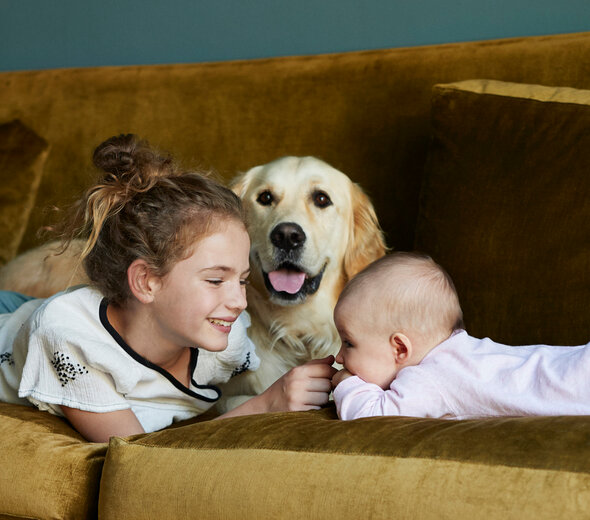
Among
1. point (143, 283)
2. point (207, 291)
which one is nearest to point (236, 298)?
point (207, 291)

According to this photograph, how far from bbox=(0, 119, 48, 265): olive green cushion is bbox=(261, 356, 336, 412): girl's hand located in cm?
144

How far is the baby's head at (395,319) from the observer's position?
4.13ft

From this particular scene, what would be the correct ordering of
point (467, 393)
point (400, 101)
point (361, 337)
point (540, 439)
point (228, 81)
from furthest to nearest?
point (228, 81) → point (400, 101) → point (361, 337) → point (467, 393) → point (540, 439)

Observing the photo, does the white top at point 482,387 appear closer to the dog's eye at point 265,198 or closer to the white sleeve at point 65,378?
the white sleeve at point 65,378

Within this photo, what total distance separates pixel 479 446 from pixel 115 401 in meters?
0.82

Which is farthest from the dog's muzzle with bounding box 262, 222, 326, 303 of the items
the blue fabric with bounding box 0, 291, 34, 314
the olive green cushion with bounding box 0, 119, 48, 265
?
the olive green cushion with bounding box 0, 119, 48, 265

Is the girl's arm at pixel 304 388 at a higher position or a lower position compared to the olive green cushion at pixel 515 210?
lower

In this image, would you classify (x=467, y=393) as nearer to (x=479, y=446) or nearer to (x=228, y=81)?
(x=479, y=446)

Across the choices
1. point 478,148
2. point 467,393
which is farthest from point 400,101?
point 467,393

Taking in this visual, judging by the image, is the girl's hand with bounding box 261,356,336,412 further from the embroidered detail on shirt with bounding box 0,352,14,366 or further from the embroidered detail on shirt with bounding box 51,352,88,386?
the embroidered detail on shirt with bounding box 0,352,14,366

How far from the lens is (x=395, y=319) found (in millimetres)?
1258

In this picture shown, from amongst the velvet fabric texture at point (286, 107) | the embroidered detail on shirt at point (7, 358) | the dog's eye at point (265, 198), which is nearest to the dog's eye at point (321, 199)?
the dog's eye at point (265, 198)

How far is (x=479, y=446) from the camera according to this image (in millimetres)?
919

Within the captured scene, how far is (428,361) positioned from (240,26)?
1.96m
